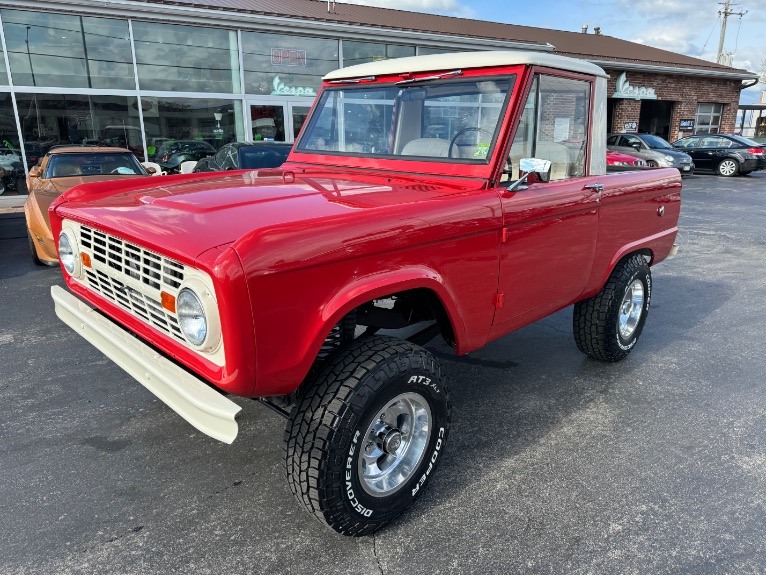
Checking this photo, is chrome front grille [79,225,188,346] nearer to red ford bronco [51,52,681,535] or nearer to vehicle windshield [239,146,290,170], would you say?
red ford bronco [51,52,681,535]

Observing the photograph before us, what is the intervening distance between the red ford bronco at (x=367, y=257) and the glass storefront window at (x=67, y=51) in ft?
35.8

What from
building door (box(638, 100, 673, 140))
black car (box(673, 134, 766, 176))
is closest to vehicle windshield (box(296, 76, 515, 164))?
black car (box(673, 134, 766, 176))

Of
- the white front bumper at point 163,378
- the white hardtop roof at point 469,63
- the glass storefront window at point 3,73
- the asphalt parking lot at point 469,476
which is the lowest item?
the asphalt parking lot at point 469,476

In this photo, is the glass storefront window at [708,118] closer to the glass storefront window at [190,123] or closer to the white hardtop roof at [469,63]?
the glass storefront window at [190,123]

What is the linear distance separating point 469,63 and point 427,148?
50cm

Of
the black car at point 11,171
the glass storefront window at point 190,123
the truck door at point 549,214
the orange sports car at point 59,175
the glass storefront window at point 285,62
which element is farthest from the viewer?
the glass storefront window at point 285,62

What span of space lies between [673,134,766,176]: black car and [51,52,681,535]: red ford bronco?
61.0 feet

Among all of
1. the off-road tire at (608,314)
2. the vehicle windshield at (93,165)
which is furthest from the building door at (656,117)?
the off-road tire at (608,314)

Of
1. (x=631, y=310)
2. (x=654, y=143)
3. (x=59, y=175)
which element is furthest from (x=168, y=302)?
(x=654, y=143)

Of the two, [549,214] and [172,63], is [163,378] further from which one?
[172,63]

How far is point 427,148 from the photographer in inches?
125

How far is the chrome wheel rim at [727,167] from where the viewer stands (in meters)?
19.0

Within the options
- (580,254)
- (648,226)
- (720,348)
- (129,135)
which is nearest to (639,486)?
(580,254)

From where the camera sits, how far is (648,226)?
12.9ft
